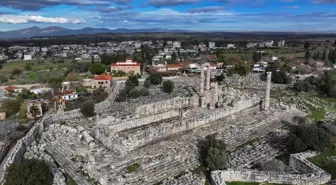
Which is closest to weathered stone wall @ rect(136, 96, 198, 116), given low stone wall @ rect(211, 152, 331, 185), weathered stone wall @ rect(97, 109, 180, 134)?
weathered stone wall @ rect(97, 109, 180, 134)

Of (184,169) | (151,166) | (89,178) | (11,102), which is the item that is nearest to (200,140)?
(184,169)

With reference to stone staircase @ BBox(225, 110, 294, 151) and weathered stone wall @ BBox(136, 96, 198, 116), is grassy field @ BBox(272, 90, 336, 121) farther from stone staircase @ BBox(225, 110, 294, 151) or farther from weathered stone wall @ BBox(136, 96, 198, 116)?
weathered stone wall @ BBox(136, 96, 198, 116)

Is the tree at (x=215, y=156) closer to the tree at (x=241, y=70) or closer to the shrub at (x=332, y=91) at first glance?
the shrub at (x=332, y=91)

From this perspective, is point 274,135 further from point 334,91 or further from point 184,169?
point 334,91

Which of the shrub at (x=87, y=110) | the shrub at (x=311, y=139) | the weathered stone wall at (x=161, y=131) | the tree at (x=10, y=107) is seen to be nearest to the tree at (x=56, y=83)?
the tree at (x=10, y=107)

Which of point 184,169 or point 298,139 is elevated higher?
point 298,139

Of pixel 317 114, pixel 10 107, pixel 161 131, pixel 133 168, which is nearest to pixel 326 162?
pixel 161 131
